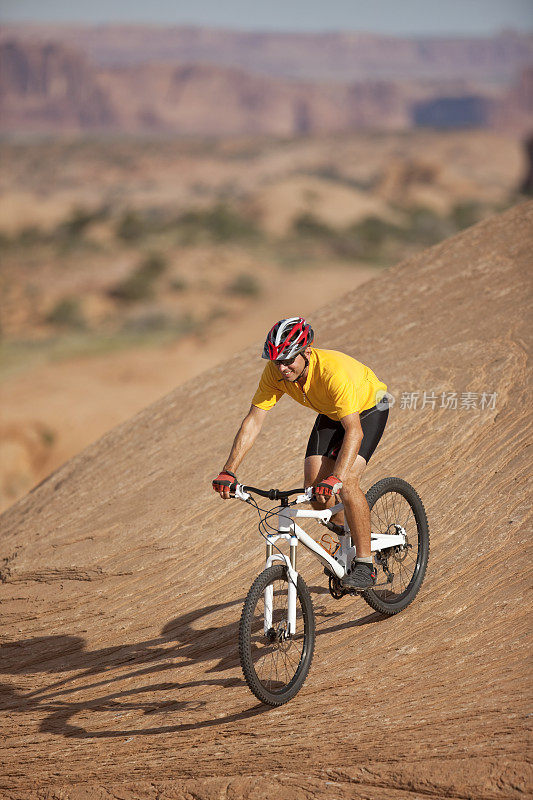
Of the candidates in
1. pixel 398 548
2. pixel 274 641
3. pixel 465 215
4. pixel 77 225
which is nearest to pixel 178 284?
pixel 77 225

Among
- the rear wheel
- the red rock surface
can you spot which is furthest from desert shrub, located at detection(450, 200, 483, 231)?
the rear wheel

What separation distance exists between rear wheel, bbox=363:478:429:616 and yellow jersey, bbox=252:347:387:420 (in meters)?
0.75

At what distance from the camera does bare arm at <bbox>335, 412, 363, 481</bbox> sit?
4.58 meters

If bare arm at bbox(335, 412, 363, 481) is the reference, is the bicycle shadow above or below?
below

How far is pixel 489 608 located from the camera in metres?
5.20

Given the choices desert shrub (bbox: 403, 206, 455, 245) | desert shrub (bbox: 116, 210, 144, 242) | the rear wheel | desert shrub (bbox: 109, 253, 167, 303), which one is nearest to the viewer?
the rear wheel

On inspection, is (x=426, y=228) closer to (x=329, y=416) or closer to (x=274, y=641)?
(x=329, y=416)

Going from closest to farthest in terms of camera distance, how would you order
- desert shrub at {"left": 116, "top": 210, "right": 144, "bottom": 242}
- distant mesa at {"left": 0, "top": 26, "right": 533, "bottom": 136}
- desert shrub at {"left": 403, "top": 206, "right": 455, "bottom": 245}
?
desert shrub at {"left": 116, "top": 210, "right": 144, "bottom": 242}
desert shrub at {"left": 403, "top": 206, "right": 455, "bottom": 245}
distant mesa at {"left": 0, "top": 26, "right": 533, "bottom": 136}

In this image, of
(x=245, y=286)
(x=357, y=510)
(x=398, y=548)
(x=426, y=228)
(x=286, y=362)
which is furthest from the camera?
(x=426, y=228)

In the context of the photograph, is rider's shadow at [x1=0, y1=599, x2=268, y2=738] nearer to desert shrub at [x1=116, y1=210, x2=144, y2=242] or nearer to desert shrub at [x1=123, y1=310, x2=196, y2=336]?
desert shrub at [x1=123, y1=310, x2=196, y2=336]

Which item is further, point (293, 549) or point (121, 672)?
point (121, 672)

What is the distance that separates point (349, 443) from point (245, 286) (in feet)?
84.6

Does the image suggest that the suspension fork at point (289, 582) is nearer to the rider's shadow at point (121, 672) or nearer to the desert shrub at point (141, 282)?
the rider's shadow at point (121, 672)

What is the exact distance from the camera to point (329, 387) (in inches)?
184
